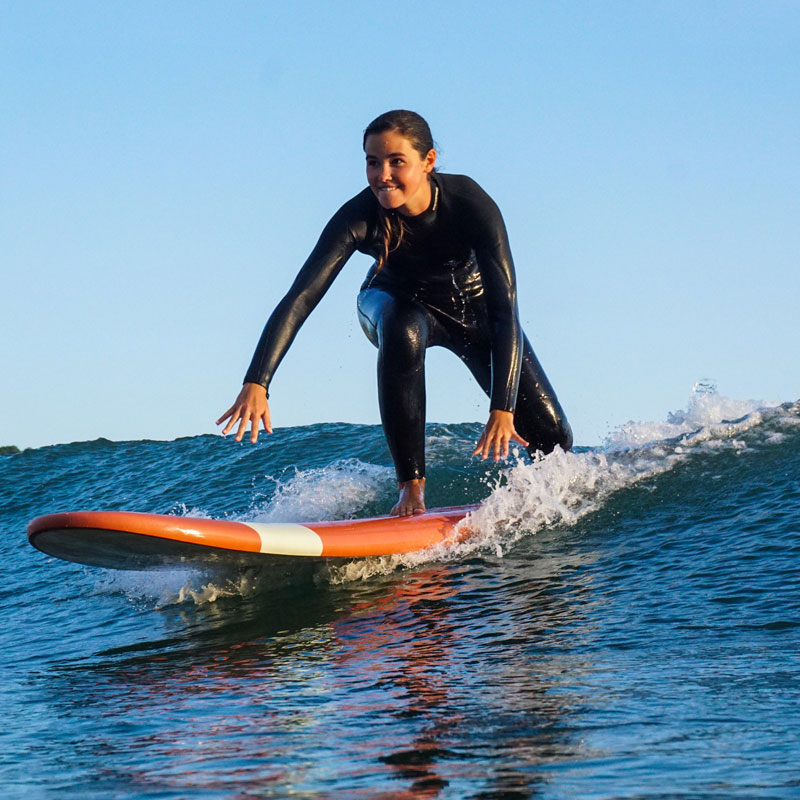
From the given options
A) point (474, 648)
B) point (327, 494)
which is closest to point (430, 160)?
point (474, 648)

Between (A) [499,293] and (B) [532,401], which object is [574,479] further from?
(A) [499,293]

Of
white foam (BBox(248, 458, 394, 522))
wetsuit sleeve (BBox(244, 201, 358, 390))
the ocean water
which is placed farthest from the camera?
white foam (BBox(248, 458, 394, 522))

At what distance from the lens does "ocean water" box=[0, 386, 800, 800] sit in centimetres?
238

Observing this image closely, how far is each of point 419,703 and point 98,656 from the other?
194 cm

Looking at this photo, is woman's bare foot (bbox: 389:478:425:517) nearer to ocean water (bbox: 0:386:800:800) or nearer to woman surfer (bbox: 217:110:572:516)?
woman surfer (bbox: 217:110:572:516)

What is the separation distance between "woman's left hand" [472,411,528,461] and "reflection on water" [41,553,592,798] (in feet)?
1.98


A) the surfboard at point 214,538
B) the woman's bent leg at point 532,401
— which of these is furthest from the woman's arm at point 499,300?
the surfboard at point 214,538

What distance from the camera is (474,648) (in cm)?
373

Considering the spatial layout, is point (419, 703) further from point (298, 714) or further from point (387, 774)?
point (387, 774)

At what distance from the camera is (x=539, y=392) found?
594cm

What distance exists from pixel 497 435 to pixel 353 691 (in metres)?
1.77

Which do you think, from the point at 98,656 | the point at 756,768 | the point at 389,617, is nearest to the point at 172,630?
the point at 98,656

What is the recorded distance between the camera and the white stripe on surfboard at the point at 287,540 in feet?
16.3

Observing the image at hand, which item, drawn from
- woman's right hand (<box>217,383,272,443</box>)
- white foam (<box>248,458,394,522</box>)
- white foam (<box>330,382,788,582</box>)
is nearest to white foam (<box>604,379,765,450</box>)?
white foam (<box>330,382,788,582</box>)
